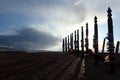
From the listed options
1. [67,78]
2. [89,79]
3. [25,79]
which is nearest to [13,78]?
[25,79]

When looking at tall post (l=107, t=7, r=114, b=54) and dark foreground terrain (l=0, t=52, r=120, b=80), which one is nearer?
dark foreground terrain (l=0, t=52, r=120, b=80)

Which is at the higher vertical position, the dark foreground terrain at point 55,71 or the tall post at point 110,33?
the tall post at point 110,33

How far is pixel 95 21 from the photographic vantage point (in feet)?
129

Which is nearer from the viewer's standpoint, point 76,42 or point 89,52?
point 89,52

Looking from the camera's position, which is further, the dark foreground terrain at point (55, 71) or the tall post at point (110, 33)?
the tall post at point (110, 33)

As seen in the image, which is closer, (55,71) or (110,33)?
(110,33)

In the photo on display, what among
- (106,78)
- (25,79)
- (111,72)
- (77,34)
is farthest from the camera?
(77,34)

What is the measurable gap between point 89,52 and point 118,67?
1706 inches

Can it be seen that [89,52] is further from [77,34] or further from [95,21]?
[95,21]

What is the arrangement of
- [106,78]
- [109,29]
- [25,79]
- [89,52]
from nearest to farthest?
[25,79], [106,78], [109,29], [89,52]

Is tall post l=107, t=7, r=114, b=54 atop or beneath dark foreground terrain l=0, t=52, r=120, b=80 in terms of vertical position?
atop

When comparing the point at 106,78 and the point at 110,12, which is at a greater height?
the point at 110,12

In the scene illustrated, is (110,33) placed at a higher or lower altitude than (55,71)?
higher

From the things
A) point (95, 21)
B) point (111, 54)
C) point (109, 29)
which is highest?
point (95, 21)
